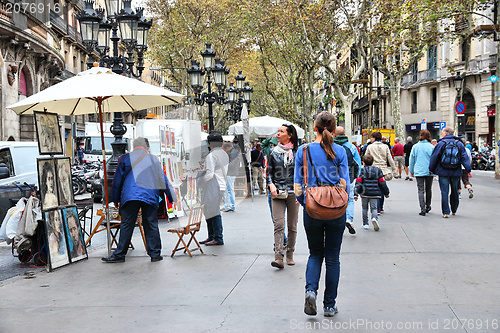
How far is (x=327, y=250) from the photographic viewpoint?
16.2 ft

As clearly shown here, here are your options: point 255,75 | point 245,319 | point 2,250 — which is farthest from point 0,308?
point 255,75

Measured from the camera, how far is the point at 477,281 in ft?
19.9

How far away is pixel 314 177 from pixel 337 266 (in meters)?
0.81

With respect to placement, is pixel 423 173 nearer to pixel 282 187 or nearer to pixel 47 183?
pixel 282 187

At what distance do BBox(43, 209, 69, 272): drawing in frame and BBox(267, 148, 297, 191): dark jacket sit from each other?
287 centimetres

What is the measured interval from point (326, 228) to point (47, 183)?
4.12 m

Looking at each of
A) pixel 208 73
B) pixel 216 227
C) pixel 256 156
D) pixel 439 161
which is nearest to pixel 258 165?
pixel 256 156

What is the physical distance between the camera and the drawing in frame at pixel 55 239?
23.5ft

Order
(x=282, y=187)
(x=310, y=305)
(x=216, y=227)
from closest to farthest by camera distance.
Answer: (x=310, y=305) < (x=282, y=187) < (x=216, y=227)

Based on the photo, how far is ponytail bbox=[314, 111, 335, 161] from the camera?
4.95 metres

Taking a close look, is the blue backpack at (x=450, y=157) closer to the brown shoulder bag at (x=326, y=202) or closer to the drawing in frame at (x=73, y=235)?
the brown shoulder bag at (x=326, y=202)

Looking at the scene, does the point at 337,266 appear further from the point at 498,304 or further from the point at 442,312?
the point at 498,304

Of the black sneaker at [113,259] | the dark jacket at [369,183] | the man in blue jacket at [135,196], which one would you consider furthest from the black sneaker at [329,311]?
the dark jacket at [369,183]

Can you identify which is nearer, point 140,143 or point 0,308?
point 0,308
